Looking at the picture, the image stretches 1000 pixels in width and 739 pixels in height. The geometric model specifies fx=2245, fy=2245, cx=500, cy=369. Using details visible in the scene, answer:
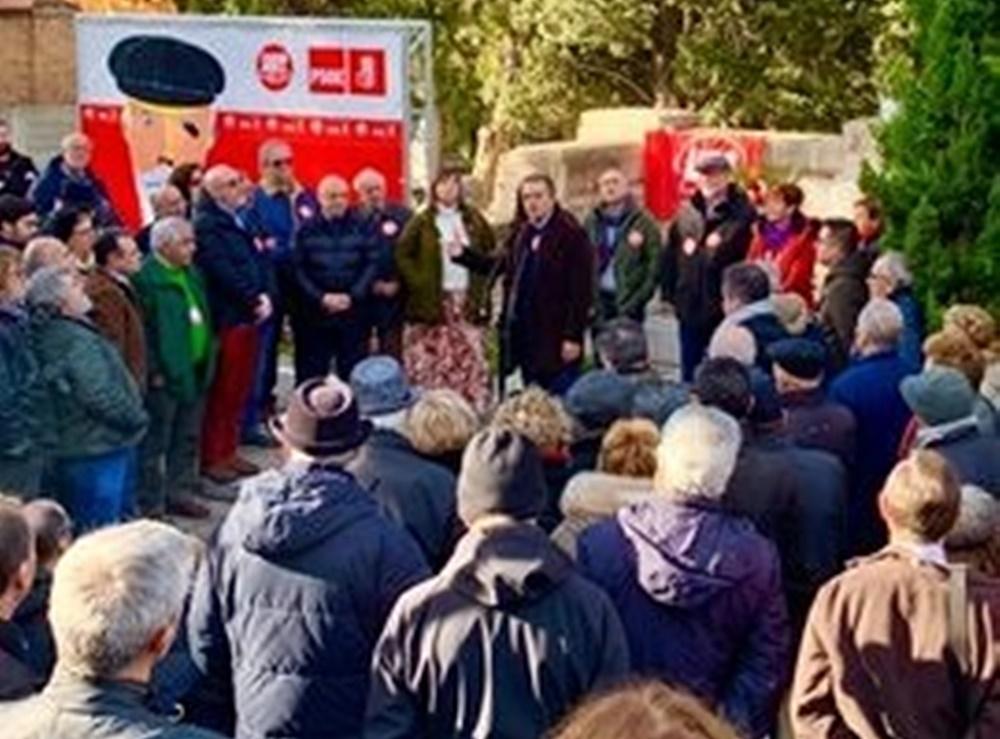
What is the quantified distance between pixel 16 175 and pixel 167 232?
4251 mm

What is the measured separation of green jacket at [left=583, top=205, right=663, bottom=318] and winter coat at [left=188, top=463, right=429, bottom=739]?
24.2 feet

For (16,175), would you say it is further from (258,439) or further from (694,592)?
(694,592)

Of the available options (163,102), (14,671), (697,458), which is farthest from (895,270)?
(163,102)

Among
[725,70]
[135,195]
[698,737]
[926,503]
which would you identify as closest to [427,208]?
[135,195]

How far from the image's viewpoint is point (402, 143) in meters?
14.6

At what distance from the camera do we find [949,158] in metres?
9.88

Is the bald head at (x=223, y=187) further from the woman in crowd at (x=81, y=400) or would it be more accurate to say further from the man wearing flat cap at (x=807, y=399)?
the man wearing flat cap at (x=807, y=399)

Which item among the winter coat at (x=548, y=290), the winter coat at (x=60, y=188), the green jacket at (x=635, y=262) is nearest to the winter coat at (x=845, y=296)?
the winter coat at (x=548, y=290)

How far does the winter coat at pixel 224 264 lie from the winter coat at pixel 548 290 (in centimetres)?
169

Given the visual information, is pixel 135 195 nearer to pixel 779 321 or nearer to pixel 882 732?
pixel 779 321

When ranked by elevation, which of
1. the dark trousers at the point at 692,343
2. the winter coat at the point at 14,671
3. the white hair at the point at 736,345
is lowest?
the winter coat at the point at 14,671

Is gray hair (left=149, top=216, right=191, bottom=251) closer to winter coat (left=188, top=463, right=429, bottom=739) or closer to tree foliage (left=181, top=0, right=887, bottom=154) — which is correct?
winter coat (left=188, top=463, right=429, bottom=739)

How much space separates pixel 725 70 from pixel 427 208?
11823 mm

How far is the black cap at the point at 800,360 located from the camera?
759 cm
